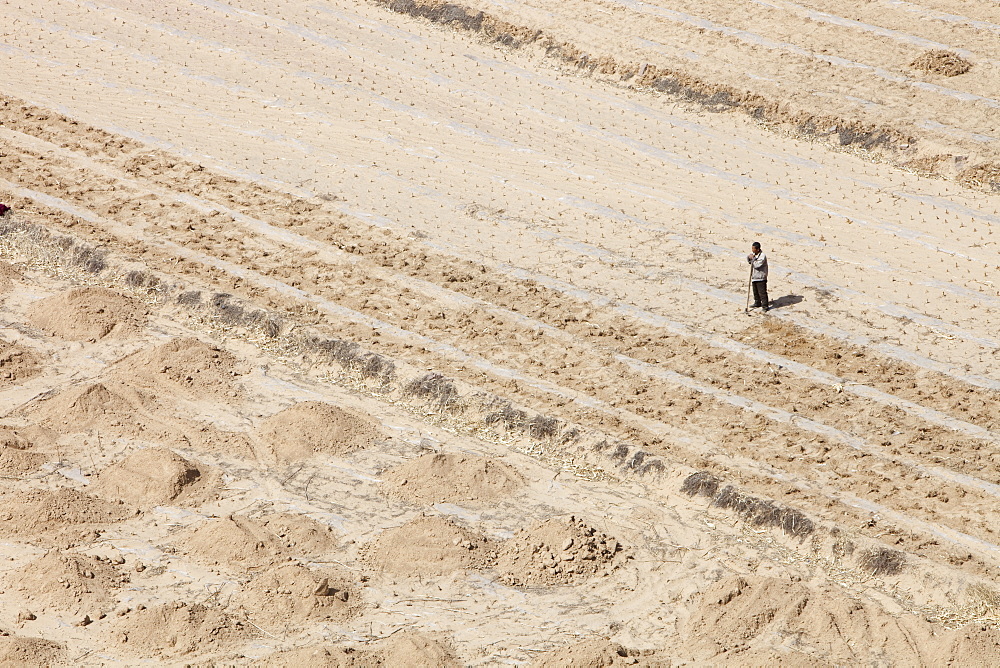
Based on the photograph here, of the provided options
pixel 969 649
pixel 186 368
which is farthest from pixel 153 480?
pixel 969 649

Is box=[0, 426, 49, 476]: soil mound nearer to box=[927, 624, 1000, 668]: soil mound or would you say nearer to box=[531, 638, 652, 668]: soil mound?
box=[531, 638, 652, 668]: soil mound

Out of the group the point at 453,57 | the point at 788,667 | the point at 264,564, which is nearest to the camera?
the point at 788,667

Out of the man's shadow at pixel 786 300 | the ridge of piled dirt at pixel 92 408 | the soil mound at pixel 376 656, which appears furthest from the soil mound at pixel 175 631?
the man's shadow at pixel 786 300

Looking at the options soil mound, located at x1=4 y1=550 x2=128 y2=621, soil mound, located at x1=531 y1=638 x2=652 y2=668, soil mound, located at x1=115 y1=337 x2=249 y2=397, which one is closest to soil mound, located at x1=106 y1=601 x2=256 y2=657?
soil mound, located at x1=4 y1=550 x2=128 y2=621

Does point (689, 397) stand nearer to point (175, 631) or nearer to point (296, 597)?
point (296, 597)

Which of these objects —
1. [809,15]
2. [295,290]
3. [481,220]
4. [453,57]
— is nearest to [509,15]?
[453,57]

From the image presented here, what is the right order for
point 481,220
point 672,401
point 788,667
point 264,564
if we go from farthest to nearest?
point 481,220
point 672,401
point 264,564
point 788,667

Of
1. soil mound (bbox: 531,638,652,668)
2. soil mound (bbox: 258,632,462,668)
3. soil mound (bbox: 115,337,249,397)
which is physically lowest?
soil mound (bbox: 258,632,462,668)

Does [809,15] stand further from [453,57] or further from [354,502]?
[354,502]
